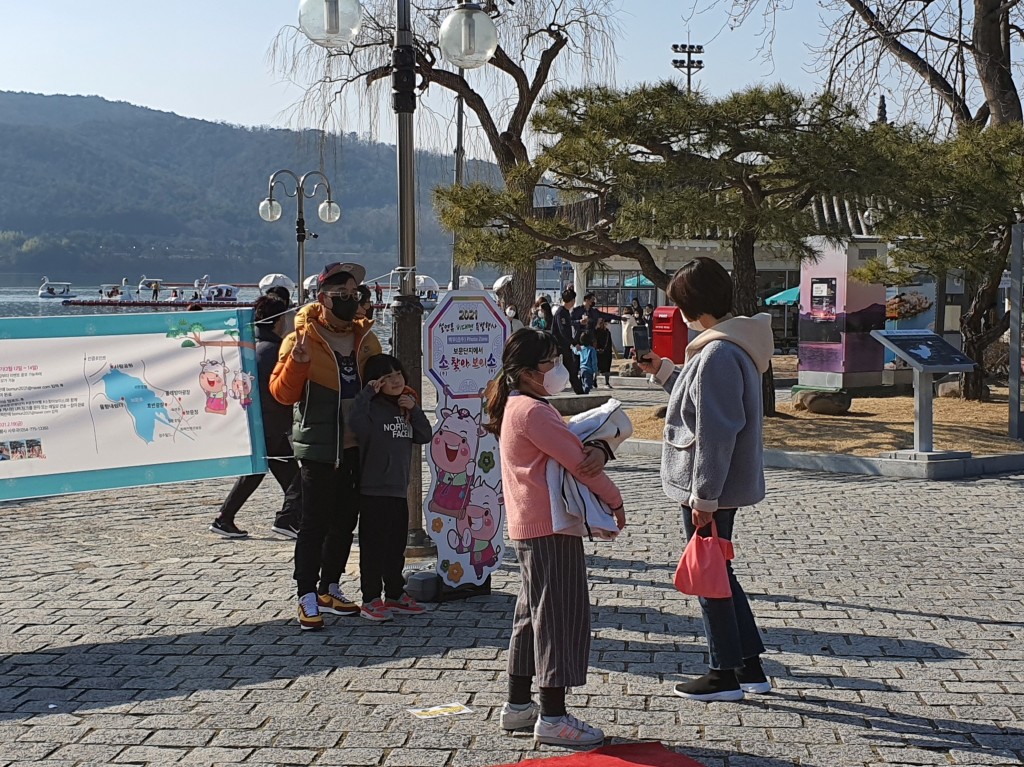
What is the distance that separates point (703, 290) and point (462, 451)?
2.37 meters

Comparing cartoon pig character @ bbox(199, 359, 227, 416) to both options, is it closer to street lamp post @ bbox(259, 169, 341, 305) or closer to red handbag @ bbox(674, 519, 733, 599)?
red handbag @ bbox(674, 519, 733, 599)

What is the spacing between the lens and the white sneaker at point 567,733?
4660mm

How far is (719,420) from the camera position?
197 inches

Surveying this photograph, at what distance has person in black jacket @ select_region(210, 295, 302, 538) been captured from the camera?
29.0 feet

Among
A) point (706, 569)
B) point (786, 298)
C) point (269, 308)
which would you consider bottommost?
point (706, 569)

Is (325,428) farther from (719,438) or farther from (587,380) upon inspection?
(587,380)

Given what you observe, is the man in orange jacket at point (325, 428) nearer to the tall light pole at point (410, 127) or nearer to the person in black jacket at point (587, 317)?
the tall light pole at point (410, 127)

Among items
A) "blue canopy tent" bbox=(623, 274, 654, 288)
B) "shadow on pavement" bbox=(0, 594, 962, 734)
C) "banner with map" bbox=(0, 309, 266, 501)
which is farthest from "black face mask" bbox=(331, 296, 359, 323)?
"blue canopy tent" bbox=(623, 274, 654, 288)

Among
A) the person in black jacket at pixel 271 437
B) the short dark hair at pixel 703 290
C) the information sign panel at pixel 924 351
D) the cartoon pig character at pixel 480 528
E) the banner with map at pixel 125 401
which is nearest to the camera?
the short dark hair at pixel 703 290

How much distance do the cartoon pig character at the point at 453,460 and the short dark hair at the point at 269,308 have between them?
2.29 metres

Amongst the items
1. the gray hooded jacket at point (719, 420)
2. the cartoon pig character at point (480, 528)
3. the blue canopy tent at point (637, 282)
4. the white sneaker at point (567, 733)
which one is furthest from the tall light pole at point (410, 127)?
the blue canopy tent at point (637, 282)

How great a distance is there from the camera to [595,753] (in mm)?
4578

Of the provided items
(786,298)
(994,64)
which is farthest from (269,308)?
(786,298)

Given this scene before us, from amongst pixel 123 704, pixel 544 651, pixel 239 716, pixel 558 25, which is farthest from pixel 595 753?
pixel 558 25
